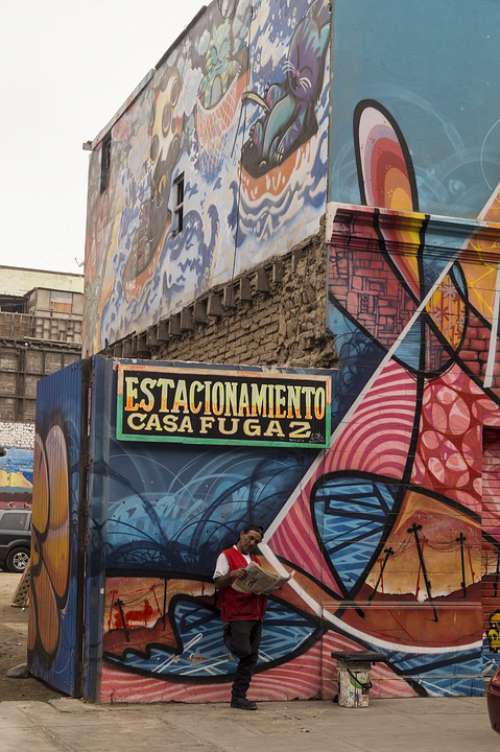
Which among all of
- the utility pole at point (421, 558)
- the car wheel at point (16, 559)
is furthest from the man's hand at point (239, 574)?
the car wheel at point (16, 559)

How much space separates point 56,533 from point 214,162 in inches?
249

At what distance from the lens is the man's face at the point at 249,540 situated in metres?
10.7

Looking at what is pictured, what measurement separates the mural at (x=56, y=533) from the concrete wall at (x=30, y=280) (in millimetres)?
60354

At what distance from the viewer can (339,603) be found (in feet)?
37.3

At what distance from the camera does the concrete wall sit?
7219cm

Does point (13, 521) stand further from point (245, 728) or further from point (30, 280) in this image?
point (30, 280)

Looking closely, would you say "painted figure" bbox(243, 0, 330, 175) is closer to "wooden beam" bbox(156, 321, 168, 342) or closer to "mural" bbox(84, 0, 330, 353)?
"mural" bbox(84, 0, 330, 353)

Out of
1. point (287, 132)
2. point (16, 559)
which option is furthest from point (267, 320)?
point (16, 559)

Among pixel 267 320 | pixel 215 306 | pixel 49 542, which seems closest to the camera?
pixel 49 542

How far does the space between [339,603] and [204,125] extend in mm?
7895

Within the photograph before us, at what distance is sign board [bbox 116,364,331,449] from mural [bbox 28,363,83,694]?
66 cm

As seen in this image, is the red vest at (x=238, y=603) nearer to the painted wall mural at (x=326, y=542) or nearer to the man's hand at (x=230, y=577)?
the man's hand at (x=230, y=577)

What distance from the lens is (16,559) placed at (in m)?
Answer: 28.0

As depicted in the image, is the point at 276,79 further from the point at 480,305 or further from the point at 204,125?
the point at 480,305
